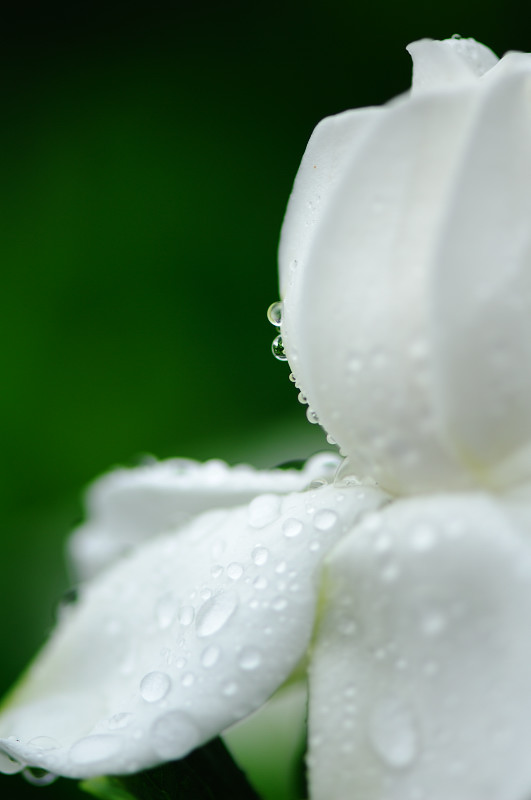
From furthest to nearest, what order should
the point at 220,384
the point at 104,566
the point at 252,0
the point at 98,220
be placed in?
the point at 252,0 < the point at 98,220 < the point at 220,384 < the point at 104,566

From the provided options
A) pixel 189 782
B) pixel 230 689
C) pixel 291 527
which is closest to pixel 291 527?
pixel 291 527

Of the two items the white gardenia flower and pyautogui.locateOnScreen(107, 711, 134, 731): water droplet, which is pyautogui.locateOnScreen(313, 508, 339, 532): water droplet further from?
pyautogui.locateOnScreen(107, 711, 134, 731): water droplet

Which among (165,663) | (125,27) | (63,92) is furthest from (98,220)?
(165,663)

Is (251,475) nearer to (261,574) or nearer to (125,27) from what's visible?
(261,574)

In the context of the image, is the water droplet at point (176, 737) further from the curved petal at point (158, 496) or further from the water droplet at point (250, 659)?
the curved petal at point (158, 496)

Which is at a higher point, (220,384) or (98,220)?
(98,220)

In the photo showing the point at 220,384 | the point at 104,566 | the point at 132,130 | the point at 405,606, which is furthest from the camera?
the point at 132,130

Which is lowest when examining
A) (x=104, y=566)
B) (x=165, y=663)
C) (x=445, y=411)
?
(x=104, y=566)

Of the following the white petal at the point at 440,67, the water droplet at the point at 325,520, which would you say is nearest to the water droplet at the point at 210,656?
the water droplet at the point at 325,520
